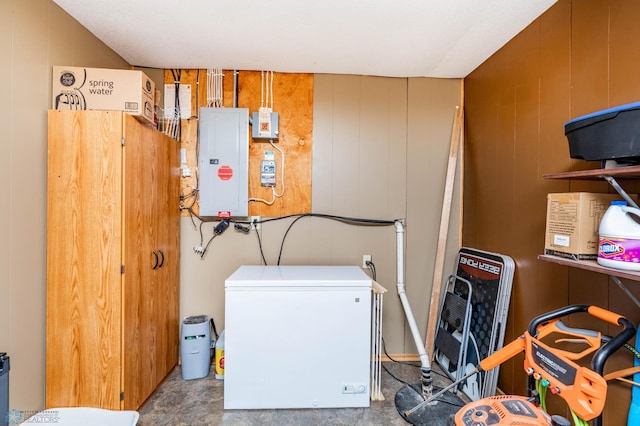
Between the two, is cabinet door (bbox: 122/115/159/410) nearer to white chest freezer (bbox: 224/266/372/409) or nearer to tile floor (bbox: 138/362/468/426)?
tile floor (bbox: 138/362/468/426)

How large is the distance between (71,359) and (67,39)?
1909mm

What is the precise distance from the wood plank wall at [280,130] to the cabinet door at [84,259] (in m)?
0.80

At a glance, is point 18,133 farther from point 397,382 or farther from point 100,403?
point 397,382

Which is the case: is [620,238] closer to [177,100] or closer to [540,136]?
[540,136]

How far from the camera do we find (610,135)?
103cm

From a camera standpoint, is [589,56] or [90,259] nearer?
[589,56]

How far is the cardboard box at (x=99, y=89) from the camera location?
1.72 m

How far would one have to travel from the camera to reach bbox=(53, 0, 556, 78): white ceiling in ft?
5.57

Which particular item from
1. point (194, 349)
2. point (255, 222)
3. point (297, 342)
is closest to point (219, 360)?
point (194, 349)

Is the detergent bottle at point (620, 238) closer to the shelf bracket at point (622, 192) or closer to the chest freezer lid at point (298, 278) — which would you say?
the shelf bracket at point (622, 192)

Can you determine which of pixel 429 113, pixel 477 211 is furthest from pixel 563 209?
pixel 429 113

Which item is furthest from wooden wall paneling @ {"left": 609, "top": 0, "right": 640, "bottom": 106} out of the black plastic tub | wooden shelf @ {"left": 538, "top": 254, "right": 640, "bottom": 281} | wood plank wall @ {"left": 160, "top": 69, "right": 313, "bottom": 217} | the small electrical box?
the small electrical box

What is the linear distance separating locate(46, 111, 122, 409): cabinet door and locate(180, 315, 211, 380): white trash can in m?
0.56

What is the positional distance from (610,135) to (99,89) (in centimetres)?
253
